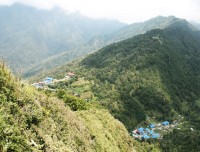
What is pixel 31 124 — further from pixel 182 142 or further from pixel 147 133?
pixel 147 133

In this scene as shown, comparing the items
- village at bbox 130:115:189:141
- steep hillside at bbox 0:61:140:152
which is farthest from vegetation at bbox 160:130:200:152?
steep hillside at bbox 0:61:140:152

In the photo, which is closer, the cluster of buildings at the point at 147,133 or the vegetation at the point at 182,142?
the vegetation at the point at 182,142

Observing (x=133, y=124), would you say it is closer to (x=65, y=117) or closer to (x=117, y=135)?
(x=117, y=135)

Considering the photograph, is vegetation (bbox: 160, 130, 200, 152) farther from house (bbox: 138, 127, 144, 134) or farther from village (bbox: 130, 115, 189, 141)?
house (bbox: 138, 127, 144, 134)

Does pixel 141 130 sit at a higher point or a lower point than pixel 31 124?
lower

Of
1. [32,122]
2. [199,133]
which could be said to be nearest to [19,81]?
[32,122]

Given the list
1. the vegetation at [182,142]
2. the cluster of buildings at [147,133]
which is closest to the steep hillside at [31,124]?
the vegetation at [182,142]

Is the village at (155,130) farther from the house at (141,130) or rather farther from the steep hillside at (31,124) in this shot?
the steep hillside at (31,124)

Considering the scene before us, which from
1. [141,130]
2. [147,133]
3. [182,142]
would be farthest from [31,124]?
[141,130]

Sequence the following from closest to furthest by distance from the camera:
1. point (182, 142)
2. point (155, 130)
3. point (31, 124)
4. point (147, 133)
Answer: point (31, 124) → point (182, 142) → point (147, 133) → point (155, 130)

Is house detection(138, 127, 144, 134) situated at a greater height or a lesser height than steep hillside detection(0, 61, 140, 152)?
lesser

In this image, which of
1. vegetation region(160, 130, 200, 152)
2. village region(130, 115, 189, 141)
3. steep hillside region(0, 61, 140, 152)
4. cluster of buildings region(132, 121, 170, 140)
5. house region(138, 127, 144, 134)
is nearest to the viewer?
steep hillside region(0, 61, 140, 152)

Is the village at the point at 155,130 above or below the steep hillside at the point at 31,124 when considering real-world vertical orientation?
below
